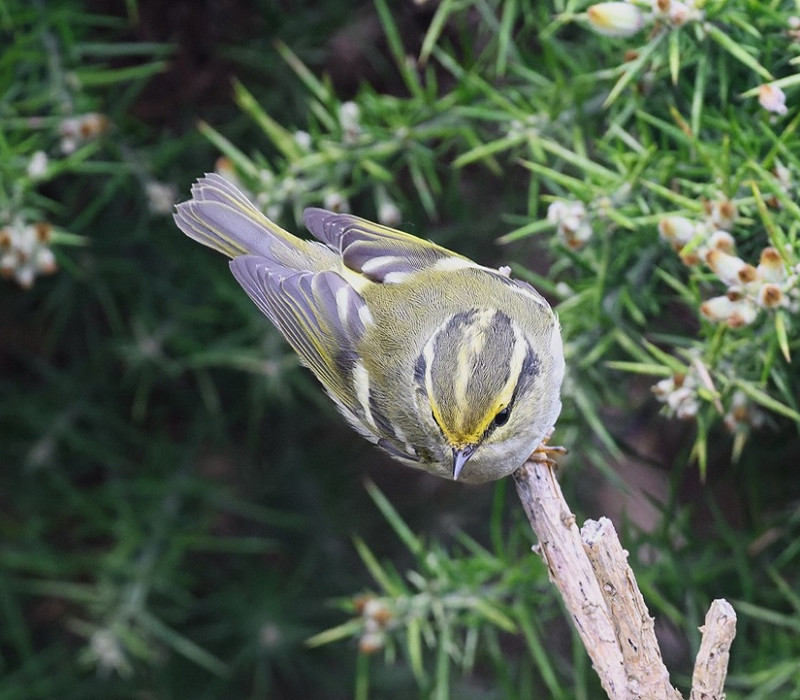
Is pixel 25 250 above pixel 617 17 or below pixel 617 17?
below

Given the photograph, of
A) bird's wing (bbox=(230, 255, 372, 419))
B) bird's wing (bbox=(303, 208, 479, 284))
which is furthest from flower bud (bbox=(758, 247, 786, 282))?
bird's wing (bbox=(230, 255, 372, 419))

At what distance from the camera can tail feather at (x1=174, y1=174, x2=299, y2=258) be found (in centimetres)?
223

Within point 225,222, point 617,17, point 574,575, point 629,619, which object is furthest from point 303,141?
point 629,619

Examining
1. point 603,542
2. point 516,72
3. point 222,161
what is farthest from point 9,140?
point 603,542

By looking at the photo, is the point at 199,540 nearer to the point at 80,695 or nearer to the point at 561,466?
the point at 80,695

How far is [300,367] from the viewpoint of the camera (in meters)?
2.66

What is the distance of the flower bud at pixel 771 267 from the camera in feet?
5.04

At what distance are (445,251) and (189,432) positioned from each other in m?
0.93

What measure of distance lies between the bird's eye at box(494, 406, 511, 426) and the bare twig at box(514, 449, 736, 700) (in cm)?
51

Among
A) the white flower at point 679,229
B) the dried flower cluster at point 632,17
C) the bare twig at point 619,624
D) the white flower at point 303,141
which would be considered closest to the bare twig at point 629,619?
the bare twig at point 619,624

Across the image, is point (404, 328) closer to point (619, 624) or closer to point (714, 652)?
point (619, 624)

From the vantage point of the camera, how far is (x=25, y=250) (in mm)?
2045

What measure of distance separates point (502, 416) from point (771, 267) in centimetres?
55

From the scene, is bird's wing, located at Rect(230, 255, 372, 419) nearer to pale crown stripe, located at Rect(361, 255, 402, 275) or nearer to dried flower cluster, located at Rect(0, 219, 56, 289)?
pale crown stripe, located at Rect(361, 255, 402, 275)
